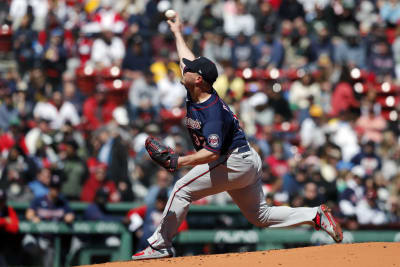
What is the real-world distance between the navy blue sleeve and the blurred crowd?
3755 millimetres

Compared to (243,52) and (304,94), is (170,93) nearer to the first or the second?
(243,52)

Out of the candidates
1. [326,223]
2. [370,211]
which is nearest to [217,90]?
[370,211]

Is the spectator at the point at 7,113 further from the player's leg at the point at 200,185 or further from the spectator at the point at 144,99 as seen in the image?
the player's leg at the point at 200,185

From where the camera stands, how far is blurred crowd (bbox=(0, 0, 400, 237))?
37.9 ft

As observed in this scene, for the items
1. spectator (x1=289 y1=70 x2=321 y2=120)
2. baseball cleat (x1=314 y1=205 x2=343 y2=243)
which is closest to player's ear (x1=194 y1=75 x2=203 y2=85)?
baseball cleat (x1=314 y1=205 x2=343 y2=243)

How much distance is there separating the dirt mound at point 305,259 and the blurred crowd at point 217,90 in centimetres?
329

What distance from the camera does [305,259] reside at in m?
6.55

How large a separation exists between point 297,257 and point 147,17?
10243 mm

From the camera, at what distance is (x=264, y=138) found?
42.6 ft

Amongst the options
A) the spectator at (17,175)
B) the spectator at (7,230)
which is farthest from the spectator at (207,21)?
the spectator at (7,230)

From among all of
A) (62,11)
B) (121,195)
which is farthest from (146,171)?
(62,11)

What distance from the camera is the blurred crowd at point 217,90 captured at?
11.5m

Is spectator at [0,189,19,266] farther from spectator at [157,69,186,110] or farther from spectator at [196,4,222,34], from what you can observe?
spectator at [196,4,222,34]

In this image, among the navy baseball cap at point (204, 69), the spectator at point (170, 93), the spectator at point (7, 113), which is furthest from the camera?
the spectator at point (170, 93)
